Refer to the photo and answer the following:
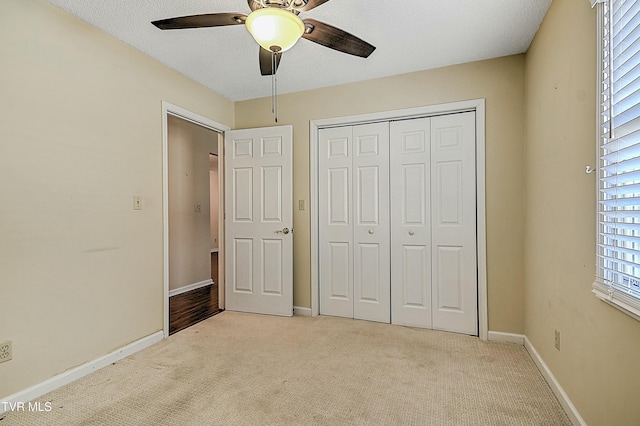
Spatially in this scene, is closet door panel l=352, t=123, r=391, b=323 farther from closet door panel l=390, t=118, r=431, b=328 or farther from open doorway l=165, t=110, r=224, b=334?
open doorway l=165, t=110, r=224, b=334

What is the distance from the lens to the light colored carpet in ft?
5.75

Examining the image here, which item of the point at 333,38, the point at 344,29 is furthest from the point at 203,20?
the point at 344,29

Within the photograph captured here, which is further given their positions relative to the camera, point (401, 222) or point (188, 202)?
point (188, 202)

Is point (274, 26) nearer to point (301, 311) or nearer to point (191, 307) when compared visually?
point (301, 311)

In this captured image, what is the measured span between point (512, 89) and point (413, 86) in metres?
0.84

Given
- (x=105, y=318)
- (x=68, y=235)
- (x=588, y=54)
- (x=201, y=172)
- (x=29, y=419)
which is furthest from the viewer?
(x=201, y=172)

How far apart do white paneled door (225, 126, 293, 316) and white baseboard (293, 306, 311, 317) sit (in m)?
0.11

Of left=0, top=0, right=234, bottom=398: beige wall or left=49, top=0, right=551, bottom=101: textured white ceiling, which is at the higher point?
left=49, top=0, right=551, bottom=101: textured white ceiling

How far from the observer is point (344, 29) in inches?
92.0

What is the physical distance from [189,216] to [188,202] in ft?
0.68

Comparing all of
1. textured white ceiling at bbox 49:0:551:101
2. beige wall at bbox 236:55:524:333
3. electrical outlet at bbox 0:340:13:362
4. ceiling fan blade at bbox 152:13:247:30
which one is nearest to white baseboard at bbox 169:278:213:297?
electrical outlet at bbox 0:340:13:362

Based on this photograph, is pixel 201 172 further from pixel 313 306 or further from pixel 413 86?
pixel 413 86

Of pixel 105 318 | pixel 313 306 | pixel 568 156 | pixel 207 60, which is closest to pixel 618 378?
pixel 568 156

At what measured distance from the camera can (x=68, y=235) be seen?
216 centimetres
